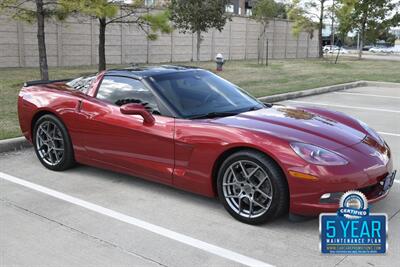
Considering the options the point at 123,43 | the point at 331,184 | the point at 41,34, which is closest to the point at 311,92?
the point at 41,34

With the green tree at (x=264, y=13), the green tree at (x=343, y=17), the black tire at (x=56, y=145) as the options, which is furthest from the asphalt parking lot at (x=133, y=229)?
the green tree at (x=264, y=13)

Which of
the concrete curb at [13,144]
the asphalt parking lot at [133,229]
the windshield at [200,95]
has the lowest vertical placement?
the asphalt parking lot at [133,229]

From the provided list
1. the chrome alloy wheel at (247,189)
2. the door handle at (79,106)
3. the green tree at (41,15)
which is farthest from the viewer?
the green tree at (41,15)

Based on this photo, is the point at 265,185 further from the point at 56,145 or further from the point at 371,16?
the point at 371,16

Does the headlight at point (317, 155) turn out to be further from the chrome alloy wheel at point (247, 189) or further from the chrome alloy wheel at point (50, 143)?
the chrome alloy wheel at point (50, 143)

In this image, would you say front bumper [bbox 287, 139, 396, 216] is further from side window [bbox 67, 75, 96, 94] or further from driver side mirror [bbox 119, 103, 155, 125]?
side window [bbox 67, 75, 96, 94]

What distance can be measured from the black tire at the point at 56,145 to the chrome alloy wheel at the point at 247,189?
2130 millimetres

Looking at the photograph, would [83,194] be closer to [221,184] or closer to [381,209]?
[221,184]

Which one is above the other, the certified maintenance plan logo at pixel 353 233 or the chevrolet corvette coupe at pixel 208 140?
the chevrolet corvette coupe at pixel 208 140

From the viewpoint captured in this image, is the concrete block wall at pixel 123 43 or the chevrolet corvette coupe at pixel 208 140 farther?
the concrete block wall at pixel 123 43

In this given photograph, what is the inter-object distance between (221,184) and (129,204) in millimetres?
965

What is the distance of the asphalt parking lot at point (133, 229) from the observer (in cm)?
344

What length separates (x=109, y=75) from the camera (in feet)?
17.3

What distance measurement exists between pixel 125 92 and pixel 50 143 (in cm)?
122
